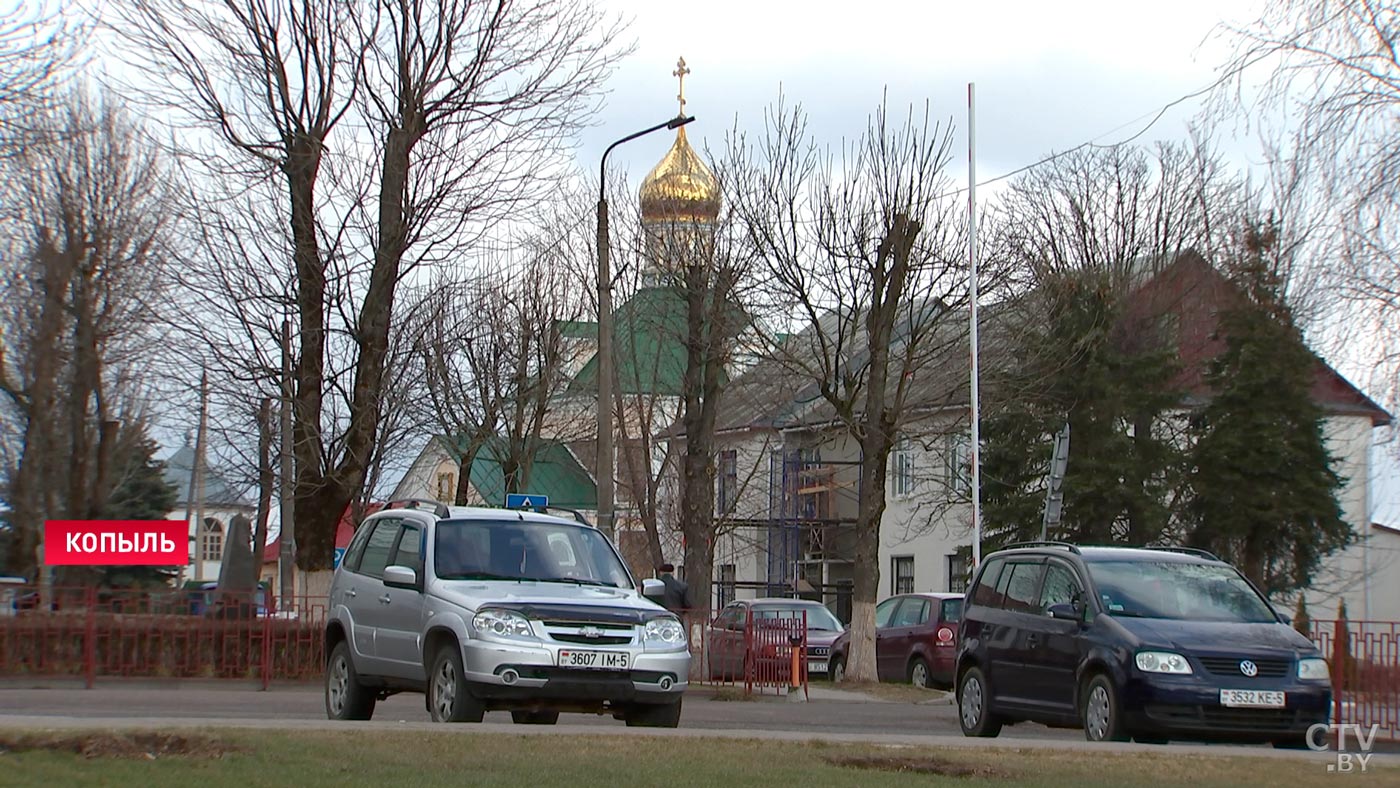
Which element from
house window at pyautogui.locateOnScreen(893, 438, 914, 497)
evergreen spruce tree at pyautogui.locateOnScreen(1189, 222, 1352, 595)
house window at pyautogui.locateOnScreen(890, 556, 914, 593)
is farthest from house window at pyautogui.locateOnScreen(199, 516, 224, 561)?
evergreen spruce tree at pyautogui.locateOnScreen(1189, 222, 1352, 595)

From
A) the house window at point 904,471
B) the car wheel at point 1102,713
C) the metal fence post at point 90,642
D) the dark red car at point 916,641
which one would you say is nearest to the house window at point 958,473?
the house window at point 904,471

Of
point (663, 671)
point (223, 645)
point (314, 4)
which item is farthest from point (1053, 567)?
point (314, 4)

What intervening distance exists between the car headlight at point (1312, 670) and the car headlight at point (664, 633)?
16.1 feet

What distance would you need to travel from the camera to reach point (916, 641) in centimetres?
2808

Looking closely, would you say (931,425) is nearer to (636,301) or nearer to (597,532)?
(636,301)

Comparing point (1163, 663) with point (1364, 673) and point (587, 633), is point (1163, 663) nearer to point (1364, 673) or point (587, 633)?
point (1364, 673)

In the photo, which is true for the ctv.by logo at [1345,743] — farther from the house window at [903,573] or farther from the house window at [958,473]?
the house window at [903,573]

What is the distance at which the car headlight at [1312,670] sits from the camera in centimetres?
1362

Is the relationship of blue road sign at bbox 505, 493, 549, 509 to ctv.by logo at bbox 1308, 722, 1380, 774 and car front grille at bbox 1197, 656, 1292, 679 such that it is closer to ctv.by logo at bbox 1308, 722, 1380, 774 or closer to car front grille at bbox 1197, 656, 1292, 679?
car front grille at bbox 1197, 656, 1292, 679

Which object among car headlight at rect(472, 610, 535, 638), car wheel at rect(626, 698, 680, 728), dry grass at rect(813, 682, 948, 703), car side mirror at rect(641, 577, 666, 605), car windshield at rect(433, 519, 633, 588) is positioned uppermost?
car windshield at rect(433, 519, 633, 588)

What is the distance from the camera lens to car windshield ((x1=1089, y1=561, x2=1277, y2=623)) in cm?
1448

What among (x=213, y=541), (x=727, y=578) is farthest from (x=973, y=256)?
(x=213, y=541)

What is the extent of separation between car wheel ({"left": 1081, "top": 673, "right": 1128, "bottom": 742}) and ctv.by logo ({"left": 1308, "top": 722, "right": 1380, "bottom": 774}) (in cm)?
151

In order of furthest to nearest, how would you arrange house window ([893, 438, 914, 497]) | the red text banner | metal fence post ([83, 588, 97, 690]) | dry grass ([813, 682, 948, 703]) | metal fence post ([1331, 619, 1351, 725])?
house window ([893, 438, 914, 497]) → the red text banner → dry grass ([813, 682, 948, 703]) → metal fence post ([83, 588, 97, 690]) → metal fence post ([1331, 619, 1351, 725])
